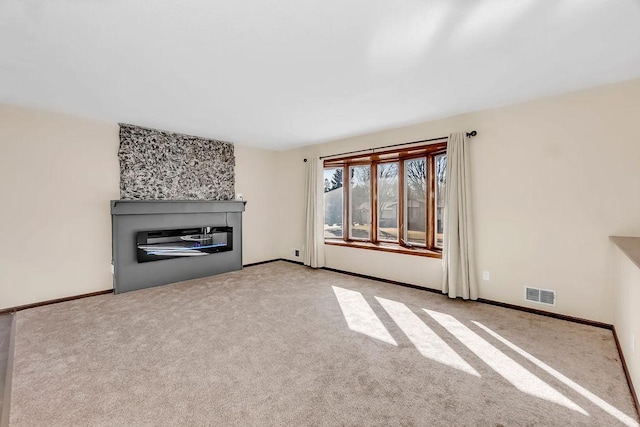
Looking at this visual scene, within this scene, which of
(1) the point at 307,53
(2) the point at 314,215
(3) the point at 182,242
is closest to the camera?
(1) the point at 307,53

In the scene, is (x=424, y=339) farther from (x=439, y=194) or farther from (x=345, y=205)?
(x=345, y=205)

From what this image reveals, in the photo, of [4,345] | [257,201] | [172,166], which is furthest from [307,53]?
[257,201]

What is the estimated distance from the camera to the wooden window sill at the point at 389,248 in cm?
412

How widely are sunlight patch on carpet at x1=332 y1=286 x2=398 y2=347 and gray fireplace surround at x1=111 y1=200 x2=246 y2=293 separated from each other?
7.63ft

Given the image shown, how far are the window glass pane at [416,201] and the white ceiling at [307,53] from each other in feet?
3.48

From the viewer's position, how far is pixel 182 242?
4.71 metres

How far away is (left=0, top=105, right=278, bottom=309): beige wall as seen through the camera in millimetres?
3361

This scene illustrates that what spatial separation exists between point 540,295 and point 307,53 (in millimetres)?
3488

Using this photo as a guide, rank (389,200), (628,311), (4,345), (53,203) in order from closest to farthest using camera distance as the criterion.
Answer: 1. (628,311)
2. (4,345)
3. (53,203)
4. (389,200)

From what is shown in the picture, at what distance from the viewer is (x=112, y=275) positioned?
4.09 m

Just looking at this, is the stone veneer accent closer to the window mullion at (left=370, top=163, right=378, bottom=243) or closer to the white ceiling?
the white ceiling

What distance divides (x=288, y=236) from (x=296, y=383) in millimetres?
4162

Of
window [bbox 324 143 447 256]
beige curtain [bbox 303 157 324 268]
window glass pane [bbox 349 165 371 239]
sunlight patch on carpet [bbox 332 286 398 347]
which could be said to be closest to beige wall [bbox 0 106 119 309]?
beige curtain [bbox 303 157 324 268]

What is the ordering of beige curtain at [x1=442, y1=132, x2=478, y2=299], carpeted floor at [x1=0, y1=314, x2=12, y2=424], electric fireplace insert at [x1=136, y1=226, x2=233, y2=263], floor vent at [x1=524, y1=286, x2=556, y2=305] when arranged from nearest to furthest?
carpeted floor at [x1=0, y1=314, x2=12, y2=424]
floor vent at [x1=524, y1=286, x2=556, y2=305]
beige curtain at [x1=442, y1=132, x2=478, y2=299]
electric fireplace insert at [x1=136, y1=226, x2=233, y2=263]
